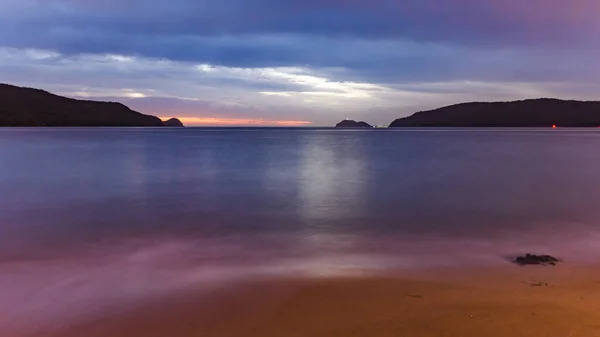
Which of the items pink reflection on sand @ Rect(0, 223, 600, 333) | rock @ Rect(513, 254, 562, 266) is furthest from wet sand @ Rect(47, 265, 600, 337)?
rock @ Rect(513, 254, 562, 266)

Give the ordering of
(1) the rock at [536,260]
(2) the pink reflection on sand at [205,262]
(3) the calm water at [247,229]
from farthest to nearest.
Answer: (1) the rock at [536,260] → (3) the calm water at [247,229] → (2) the pink reflection on sand at [205,262]

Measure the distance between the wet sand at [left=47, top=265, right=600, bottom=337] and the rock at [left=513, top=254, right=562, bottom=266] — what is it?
24.8 inches

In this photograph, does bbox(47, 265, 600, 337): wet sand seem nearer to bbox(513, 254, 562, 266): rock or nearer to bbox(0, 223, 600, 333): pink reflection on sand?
bbox(0, 223, 600, 333): pink reflection on sand

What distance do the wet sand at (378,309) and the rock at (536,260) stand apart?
24.8 inches

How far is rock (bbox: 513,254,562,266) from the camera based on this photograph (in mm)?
8047

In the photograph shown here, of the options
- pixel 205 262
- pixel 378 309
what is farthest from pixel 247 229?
pixel 378 309

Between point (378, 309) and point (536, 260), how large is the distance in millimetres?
3854

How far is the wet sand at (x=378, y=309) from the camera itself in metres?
5.16

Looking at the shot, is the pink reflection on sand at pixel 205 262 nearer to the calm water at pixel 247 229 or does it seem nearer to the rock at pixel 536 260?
the calm water at pixel 247 229

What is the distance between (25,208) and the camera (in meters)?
15.3

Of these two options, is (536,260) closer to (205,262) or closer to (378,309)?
(378,309)

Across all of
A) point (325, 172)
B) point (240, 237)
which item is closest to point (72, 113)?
point (325, 172)

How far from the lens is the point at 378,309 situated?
5.80 meters

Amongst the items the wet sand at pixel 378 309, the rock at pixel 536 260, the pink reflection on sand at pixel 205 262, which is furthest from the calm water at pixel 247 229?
the wet sand at pixel 378 309
